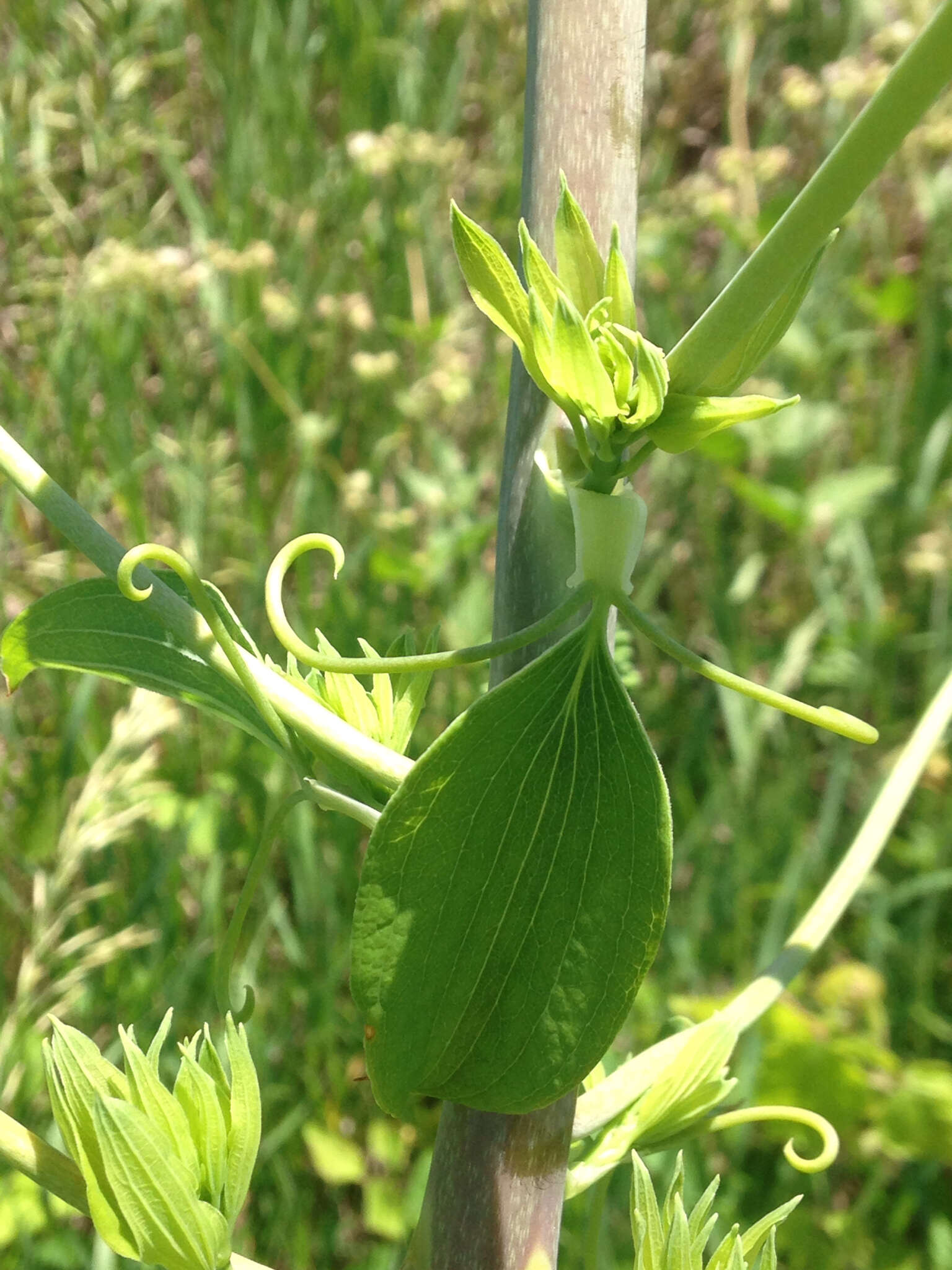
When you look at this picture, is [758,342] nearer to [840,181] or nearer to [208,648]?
[840,181]

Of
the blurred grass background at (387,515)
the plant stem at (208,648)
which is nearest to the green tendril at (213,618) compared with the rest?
the plant stem at (208,648)

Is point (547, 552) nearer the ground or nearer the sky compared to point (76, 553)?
nearer the sky

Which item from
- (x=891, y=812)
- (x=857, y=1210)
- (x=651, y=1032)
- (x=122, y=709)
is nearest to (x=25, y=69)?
(x=122, y=709)

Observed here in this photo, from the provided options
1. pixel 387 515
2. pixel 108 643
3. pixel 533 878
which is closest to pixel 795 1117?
pixel 533 878

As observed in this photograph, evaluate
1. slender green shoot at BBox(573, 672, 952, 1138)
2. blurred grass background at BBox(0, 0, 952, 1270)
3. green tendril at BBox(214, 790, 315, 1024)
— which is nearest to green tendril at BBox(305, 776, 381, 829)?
green tendril at BBox(214, 790, 315, 1024)

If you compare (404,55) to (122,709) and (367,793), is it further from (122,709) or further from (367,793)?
(367,793)
